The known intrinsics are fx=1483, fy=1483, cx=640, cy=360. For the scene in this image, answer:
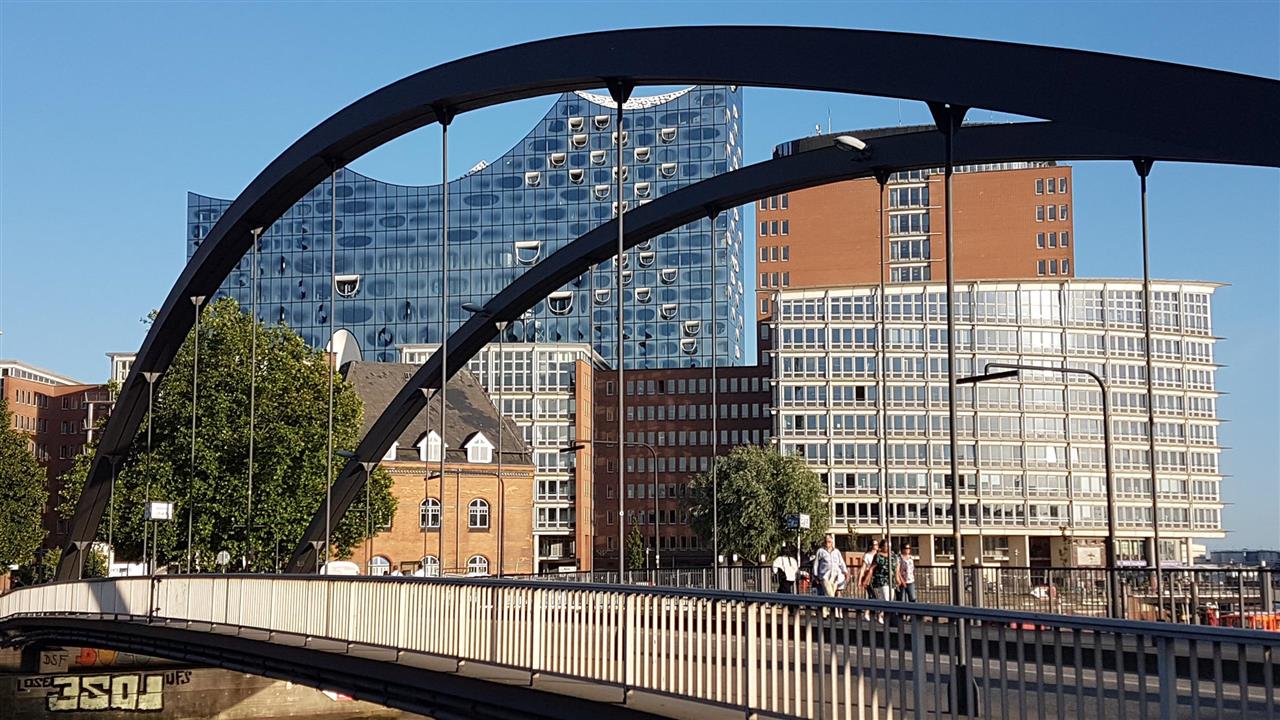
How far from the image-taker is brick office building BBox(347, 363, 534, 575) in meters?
72.8

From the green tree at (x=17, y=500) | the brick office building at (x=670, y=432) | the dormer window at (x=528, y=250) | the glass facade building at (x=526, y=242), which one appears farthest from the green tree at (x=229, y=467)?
the dormer window at (x=528, y=250)

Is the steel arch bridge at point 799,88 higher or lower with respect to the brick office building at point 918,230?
lower

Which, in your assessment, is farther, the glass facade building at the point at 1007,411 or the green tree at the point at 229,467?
the glass facade building at the point at 1007,411

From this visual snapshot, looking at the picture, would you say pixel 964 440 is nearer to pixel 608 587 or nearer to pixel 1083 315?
pixel 1083 315

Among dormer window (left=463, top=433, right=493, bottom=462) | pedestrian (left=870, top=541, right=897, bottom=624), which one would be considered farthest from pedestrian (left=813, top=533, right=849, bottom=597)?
dormer window (left=463, top=433, right=493, bottom=462)

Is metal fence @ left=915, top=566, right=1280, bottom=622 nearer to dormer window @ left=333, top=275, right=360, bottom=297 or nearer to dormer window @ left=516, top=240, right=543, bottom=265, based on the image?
dormer window @ left=516, top=240, right=543, bottom=265

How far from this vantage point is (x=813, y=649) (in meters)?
10.9

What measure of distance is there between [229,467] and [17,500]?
22496mm

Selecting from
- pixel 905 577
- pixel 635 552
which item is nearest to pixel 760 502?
pixel 635 552

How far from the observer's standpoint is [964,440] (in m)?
98.7

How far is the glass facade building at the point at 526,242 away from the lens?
137125mm

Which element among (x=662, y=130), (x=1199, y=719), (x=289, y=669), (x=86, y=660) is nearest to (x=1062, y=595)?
(x=289, y=669)

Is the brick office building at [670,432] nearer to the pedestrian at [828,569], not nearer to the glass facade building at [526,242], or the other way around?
the glass facade building at [526,242]

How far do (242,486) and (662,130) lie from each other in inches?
3803
